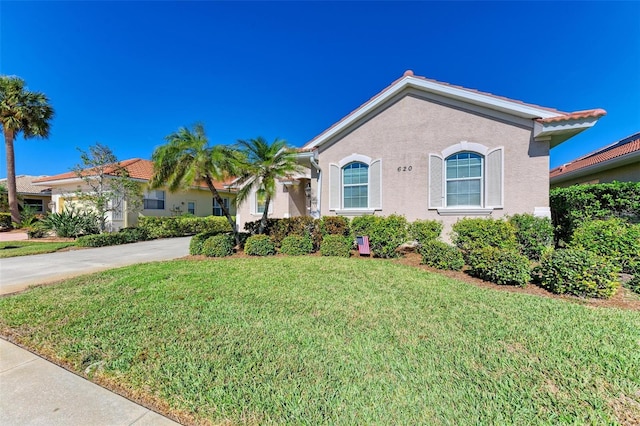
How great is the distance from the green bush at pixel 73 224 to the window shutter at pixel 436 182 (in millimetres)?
19626

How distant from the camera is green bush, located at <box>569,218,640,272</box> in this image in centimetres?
574

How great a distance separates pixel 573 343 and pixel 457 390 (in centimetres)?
209

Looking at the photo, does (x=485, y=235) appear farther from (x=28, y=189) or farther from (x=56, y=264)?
(x=28, y=189)

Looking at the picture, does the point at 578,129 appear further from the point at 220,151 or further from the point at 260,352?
the point at 220,151

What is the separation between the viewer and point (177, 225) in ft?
63.0

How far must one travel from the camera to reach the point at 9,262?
9969 mm

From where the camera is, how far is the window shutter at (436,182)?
9766 mm

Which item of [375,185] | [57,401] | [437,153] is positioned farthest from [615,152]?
[57,401]

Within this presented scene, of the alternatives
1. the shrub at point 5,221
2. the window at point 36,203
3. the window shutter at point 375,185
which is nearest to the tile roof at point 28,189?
the window at point 36,203

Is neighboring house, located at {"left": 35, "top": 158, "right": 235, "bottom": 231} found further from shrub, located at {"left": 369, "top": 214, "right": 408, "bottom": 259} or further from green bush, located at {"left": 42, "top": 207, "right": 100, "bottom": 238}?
shrub, located at {"left": 369, "top": 214, "right": 408, "bottom": 259}

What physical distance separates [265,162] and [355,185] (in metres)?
3.93

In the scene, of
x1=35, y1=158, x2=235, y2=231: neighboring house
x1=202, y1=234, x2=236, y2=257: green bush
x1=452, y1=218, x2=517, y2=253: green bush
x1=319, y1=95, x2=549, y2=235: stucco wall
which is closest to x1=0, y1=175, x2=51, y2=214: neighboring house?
x1=35, y1=158, x2=235, y2=231: neighboring house

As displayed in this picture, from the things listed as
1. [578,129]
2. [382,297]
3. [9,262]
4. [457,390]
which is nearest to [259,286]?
[382,297]

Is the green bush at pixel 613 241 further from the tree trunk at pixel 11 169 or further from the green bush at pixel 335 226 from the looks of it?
the tree trunk at pixel 11 169
